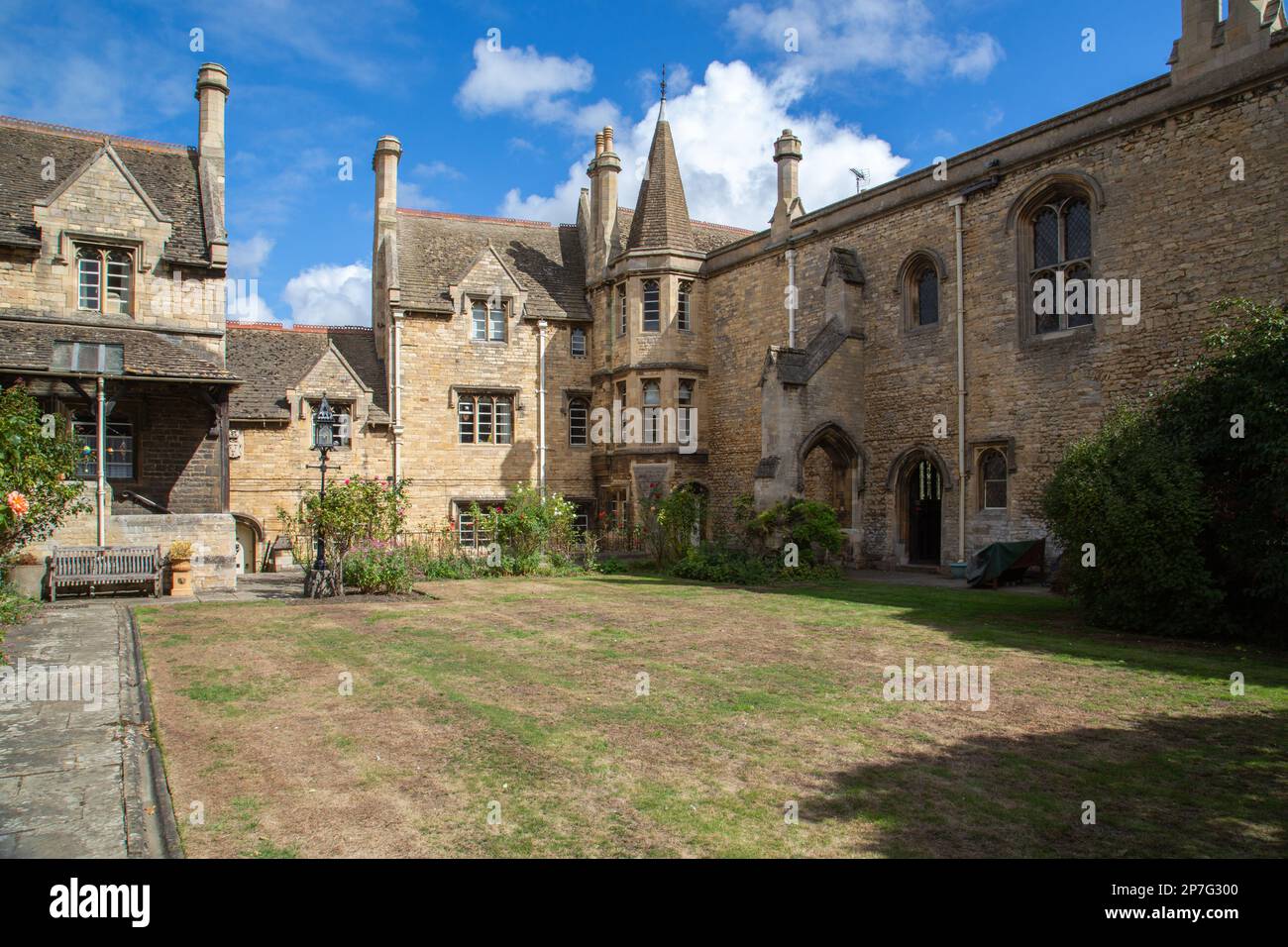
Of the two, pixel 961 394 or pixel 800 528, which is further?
pixel 800 528

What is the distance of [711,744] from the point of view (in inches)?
257

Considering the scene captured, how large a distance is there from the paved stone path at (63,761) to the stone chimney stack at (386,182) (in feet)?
67.8

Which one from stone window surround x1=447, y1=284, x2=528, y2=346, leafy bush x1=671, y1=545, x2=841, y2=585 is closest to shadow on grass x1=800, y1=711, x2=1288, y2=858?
leafy bush x1=671, y1=545, x2=841, y2=585

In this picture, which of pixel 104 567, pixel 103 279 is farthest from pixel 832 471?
pixel 103 279

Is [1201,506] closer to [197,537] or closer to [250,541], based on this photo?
[197,537]

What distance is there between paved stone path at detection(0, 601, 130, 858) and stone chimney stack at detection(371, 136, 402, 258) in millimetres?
20662

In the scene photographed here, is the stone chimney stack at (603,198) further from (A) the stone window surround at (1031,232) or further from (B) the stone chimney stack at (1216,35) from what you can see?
(B) the stone chimney stack at (1216,35)

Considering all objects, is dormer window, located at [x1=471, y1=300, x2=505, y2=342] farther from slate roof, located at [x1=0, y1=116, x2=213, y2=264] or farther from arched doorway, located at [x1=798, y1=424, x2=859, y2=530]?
arched doorway, located at [x1=798, y1=424, x2=859, y2=530]

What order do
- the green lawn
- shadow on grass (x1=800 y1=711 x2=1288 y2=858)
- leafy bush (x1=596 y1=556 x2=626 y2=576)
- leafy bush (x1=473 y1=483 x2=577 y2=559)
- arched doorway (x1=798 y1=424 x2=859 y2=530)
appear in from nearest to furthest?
1. shadow on grass (x1=800 y1=711 x2=1288 y2=858)
2. the green lawn
3. leafy bush (x1=473 y1=483 x2=577 y2=559)
4. leafy bush (x1=596 y1=556 x2=626 y2=576)
5. arched doorway (x1=798 y1=424 x2=859 y2=530)

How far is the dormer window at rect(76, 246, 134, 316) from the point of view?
19438mm

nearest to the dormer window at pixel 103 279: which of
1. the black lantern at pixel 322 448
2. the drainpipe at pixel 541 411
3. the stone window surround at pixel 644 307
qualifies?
the black lantern at pixel 322 448

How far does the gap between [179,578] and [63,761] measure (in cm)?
1184

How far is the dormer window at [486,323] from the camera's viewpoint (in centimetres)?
2831

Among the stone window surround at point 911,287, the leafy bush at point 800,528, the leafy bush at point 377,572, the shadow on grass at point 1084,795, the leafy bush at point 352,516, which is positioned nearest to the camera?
the shadow on grass at point 1084,795
